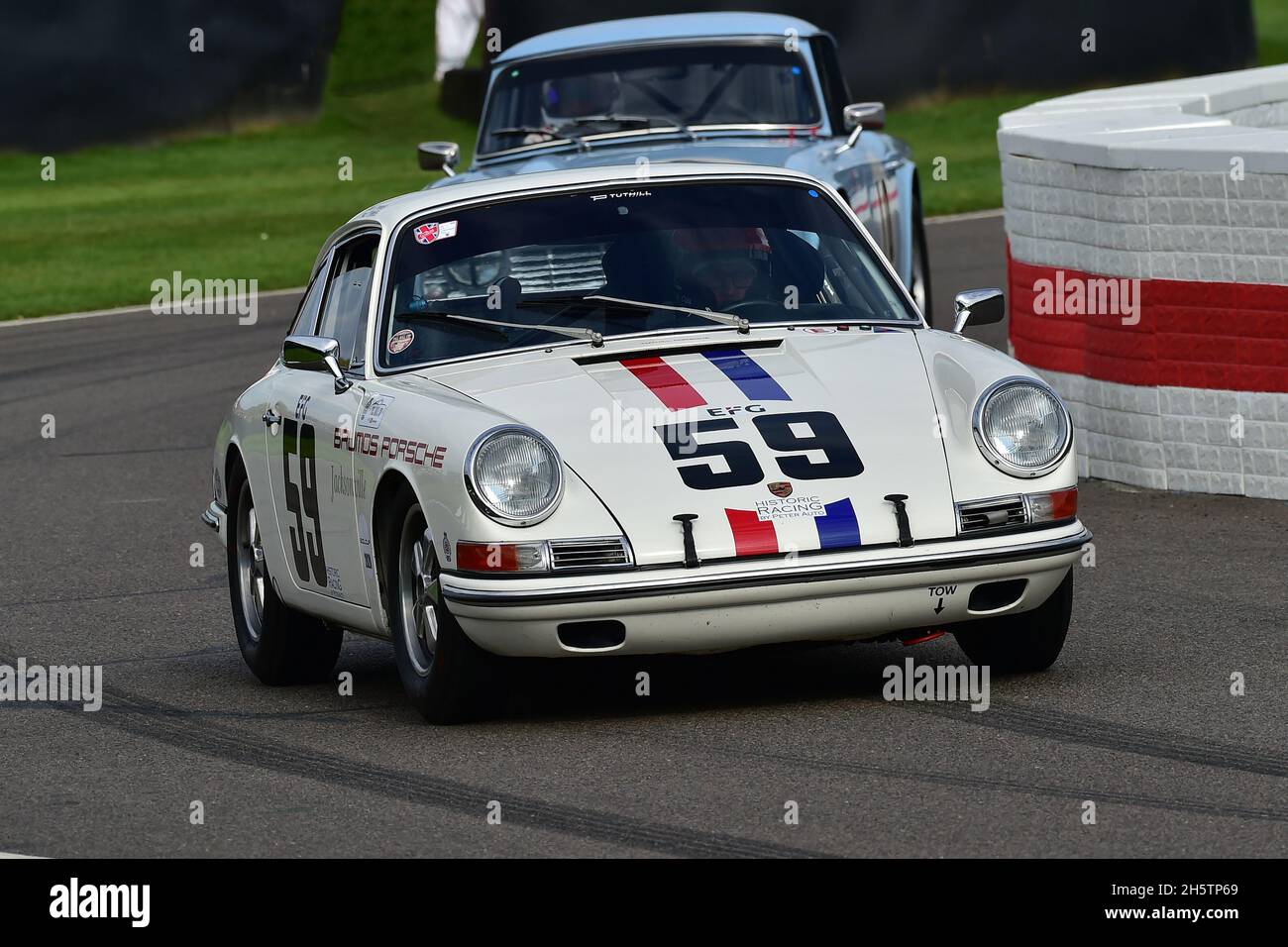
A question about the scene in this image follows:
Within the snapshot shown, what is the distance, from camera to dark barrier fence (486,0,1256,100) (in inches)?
1453

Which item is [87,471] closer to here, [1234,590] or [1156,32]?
[1234,590]

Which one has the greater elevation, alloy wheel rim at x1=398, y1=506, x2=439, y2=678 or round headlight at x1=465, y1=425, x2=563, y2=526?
round headlight at x1=465, y1=425, x2=563, y2=526

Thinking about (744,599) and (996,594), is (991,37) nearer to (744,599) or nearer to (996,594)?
(996,594)

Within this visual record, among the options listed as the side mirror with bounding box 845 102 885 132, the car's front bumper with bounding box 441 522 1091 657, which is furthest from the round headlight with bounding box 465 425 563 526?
the side mirror with bounding box 845 102 885 132

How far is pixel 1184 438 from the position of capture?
10.8 m

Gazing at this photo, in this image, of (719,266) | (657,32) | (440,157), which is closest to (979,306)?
(719,266)

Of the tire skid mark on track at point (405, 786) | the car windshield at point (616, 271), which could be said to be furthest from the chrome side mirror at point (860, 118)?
the tire skid mark on track at point (405, 786)

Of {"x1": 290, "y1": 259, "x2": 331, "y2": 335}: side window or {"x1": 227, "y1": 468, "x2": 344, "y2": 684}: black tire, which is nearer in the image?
{"x1": 227, "y1": 468, "x2": 344, "y2": 684}: black tire

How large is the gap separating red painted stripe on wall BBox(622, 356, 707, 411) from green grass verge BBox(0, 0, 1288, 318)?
49.6ft

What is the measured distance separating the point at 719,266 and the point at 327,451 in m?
1.27

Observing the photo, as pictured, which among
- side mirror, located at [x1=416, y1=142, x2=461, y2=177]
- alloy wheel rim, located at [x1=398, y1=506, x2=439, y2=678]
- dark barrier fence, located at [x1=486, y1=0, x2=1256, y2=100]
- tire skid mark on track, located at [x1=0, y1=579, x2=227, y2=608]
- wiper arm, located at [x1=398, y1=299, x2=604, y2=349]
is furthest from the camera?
dark barrier fence, located at [x1=486, y1=0, x2=1256, y2=100]

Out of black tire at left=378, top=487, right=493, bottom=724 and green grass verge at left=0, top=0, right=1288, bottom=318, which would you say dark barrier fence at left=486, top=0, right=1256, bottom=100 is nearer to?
green grass verge at left=0, top=0, right=1288, bottom=318

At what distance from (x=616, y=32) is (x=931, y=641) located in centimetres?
Result: 759
